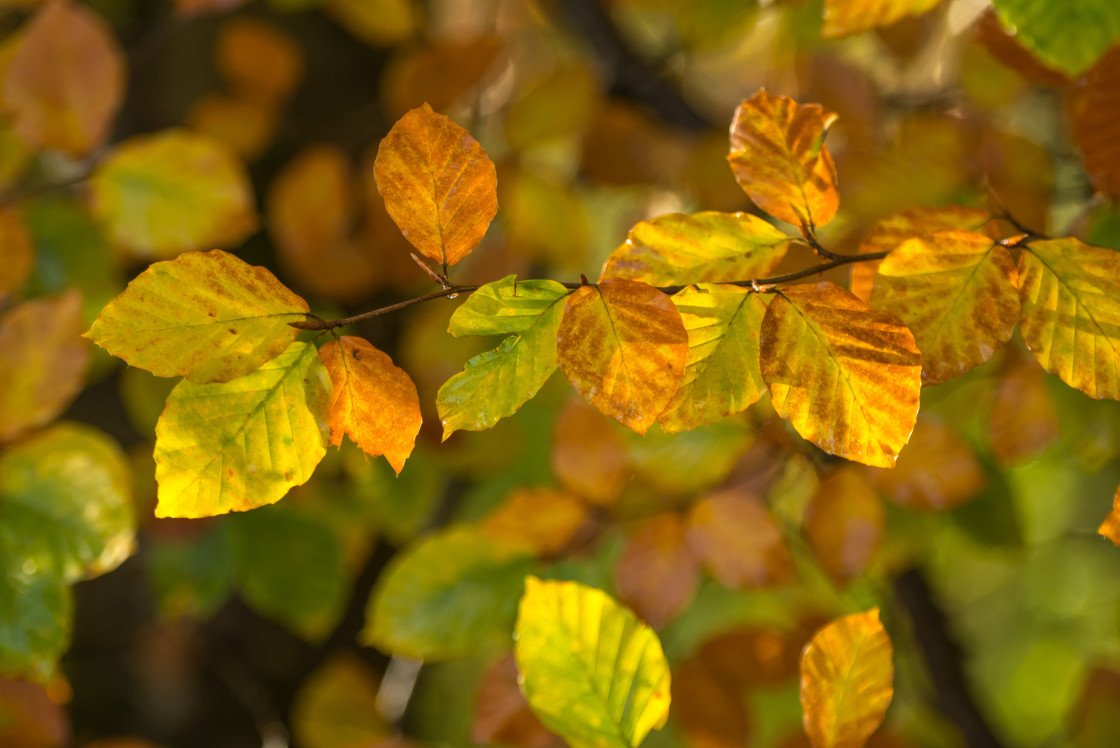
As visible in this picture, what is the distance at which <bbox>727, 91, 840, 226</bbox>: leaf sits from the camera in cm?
29

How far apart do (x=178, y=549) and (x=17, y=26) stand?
0.67 m

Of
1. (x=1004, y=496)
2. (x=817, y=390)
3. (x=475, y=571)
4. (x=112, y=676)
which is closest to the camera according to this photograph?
(x=817, y=390)

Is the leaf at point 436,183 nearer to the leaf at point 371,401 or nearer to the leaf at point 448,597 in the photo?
the leaf at point 371,401

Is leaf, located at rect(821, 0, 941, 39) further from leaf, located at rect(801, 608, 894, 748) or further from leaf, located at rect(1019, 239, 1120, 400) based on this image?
leaf, located at rect(801, 608, 894, 748)

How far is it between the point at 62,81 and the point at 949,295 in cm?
68

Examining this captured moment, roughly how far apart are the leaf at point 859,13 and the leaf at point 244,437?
332mm

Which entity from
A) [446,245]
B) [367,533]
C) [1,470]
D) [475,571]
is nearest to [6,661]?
[1,470]

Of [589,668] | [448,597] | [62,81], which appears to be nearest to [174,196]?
[62,81]

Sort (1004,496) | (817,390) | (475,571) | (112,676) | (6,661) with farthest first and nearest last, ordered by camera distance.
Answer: (112,676) < (1004,496) < (475,571) < (6,661) < (817,390)

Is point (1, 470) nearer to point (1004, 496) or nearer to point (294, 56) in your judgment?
point (294, 56)

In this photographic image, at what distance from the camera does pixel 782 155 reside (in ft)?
0.96

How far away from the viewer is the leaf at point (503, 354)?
26cm

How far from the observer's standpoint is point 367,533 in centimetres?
95

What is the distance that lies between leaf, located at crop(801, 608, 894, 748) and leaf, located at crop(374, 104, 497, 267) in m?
0.24
